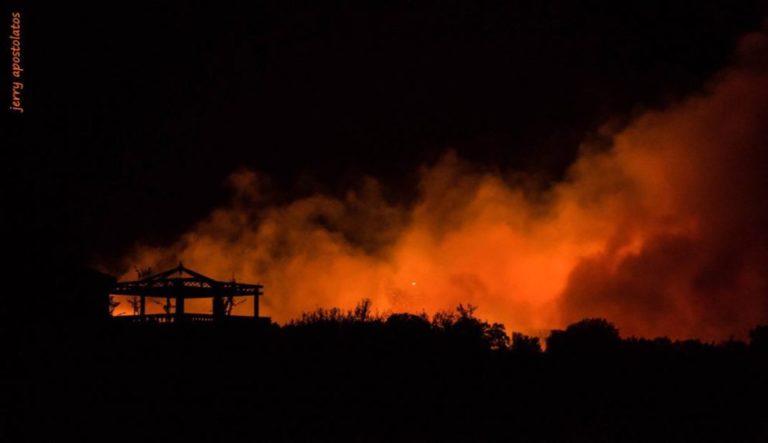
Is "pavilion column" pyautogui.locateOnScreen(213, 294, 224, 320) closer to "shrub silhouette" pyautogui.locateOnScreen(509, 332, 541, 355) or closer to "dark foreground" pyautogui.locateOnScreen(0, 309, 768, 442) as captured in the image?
"dark foreground" pyautogui.locateOnScreen(0, 309, 768, 442)

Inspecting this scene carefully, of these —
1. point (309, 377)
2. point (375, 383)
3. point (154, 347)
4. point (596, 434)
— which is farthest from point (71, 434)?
point (596, 434)

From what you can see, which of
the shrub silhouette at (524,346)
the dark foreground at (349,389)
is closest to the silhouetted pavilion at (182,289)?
the dark foreground at (349,389)

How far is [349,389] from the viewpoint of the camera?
18.1 meters

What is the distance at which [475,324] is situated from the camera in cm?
2439

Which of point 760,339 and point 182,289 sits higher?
point 182,289

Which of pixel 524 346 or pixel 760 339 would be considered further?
pixel 760 339

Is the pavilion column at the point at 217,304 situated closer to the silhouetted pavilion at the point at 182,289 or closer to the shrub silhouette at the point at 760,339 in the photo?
the silhouetted pavilion at the point at 182,289

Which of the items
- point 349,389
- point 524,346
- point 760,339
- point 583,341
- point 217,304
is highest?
point 217,304

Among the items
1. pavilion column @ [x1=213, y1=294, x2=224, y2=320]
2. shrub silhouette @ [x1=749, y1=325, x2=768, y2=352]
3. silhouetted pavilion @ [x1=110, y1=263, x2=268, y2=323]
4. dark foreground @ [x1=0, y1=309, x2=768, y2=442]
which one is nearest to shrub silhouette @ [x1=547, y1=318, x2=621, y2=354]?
dark foreground @ [x1=0, y1=309, x2=768, y2=442]

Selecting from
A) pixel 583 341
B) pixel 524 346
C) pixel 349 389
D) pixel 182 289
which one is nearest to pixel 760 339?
pixel 583 341

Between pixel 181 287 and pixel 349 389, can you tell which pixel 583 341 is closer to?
pixel 349 389

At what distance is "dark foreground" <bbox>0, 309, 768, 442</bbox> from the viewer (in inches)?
603

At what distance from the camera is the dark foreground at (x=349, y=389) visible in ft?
50.3

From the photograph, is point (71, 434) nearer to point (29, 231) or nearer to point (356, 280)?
point (29, 231)
